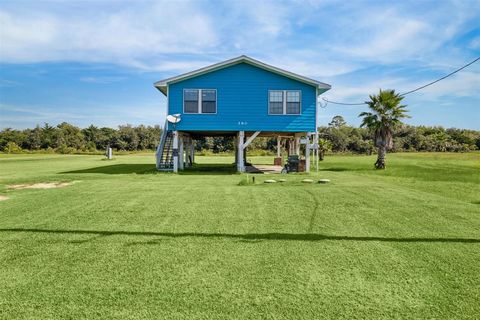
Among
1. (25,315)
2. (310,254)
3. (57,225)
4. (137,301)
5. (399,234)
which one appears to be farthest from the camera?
(57,225)

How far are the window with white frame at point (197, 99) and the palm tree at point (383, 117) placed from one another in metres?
11.0

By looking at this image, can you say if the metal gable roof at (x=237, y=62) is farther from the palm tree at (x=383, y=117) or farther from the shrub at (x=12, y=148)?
the shrub at (x=12, y=148)

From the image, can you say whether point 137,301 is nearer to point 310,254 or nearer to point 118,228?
point 310,254

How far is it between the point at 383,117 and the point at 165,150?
14.8 metres

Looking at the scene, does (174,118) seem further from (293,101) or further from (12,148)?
(12,148)

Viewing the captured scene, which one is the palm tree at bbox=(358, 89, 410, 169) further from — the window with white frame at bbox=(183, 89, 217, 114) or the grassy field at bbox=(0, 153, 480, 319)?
the grassy field at bbox=(0, 153, 480, 319)

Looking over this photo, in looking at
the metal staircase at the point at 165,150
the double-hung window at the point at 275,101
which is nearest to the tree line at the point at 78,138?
the metal staircase at the point at 165,150

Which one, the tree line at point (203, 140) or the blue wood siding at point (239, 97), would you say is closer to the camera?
the blue wood siding at point (239, 97)

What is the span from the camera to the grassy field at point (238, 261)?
332 centimetres

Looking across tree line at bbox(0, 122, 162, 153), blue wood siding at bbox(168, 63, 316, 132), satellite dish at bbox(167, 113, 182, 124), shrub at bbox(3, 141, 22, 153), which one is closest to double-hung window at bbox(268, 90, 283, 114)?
blue wood siding at bbox(168, 63, 316, 132)

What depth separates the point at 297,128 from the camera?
63.6 feet

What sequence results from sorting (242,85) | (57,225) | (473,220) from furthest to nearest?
(242,85), (473,220), (57,225)

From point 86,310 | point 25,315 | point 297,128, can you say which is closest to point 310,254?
point 86,310

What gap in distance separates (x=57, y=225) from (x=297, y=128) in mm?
14966
